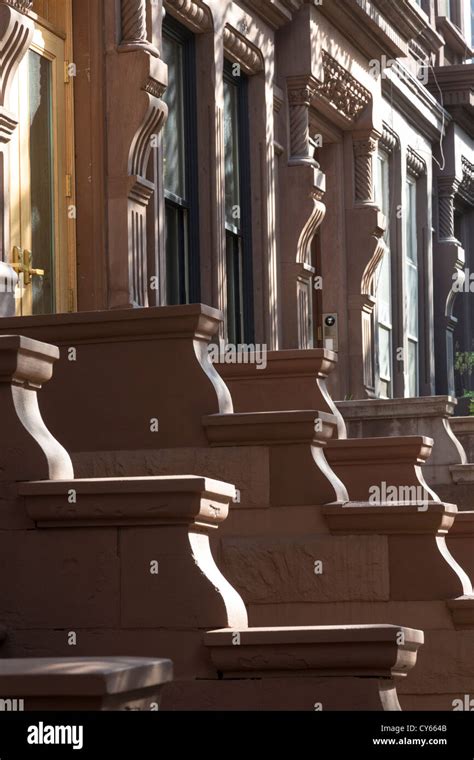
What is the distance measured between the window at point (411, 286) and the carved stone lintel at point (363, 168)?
8.33ft

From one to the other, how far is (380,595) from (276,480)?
3.04 feet

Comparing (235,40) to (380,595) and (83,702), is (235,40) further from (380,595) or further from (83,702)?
(83,702)

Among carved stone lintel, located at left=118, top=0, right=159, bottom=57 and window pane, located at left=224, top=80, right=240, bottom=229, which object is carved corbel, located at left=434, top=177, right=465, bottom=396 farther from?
carved stone lintel, located at left=118, top=0, right=159, bottom=57

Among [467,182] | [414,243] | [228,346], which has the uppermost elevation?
[467,182]

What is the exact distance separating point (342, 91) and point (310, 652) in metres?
11.1

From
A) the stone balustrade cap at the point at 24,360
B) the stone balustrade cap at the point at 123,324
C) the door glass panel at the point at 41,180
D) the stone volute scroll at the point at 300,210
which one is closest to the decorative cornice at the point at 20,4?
the door glass panel at the point at 41,180

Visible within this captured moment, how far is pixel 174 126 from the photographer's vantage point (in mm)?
13242

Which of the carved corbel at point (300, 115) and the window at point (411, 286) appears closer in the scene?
the carved corbel at point (300, 115)

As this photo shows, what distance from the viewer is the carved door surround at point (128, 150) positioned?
1107 centimetres

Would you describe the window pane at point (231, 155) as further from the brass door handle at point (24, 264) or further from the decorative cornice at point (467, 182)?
the decorative cornice at point (467, 182)

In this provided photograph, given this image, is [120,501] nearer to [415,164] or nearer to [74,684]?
[74,684]

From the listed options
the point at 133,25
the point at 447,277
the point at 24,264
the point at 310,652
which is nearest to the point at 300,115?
the point at 133,25
